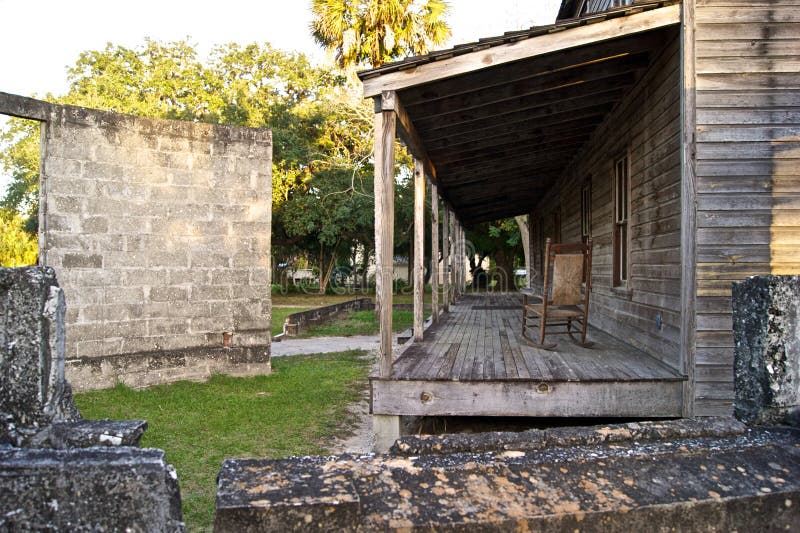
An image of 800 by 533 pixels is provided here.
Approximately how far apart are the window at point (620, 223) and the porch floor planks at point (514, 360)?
2.68 ft

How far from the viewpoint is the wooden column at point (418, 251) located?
7520 millimetres

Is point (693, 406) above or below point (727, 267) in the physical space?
below

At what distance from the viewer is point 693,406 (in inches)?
191

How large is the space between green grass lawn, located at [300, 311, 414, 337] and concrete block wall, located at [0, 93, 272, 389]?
6059 millimetres

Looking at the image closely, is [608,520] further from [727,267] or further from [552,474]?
[727,267]

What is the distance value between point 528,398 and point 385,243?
1711 millimetres

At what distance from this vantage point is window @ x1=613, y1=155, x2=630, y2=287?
7531mm

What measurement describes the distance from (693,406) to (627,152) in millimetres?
3319

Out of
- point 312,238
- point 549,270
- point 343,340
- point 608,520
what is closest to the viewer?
point 608,520

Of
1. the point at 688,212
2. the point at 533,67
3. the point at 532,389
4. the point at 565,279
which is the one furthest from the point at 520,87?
the point at 532,389

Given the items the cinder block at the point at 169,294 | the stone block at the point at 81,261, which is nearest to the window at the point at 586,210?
the cinder block at the point at 169,294

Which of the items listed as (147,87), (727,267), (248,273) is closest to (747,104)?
(727,267)

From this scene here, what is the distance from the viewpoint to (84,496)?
64.9 inches

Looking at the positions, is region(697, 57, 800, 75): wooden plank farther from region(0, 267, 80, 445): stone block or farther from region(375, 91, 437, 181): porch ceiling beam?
region(0, 267, 80, 445): stone block
